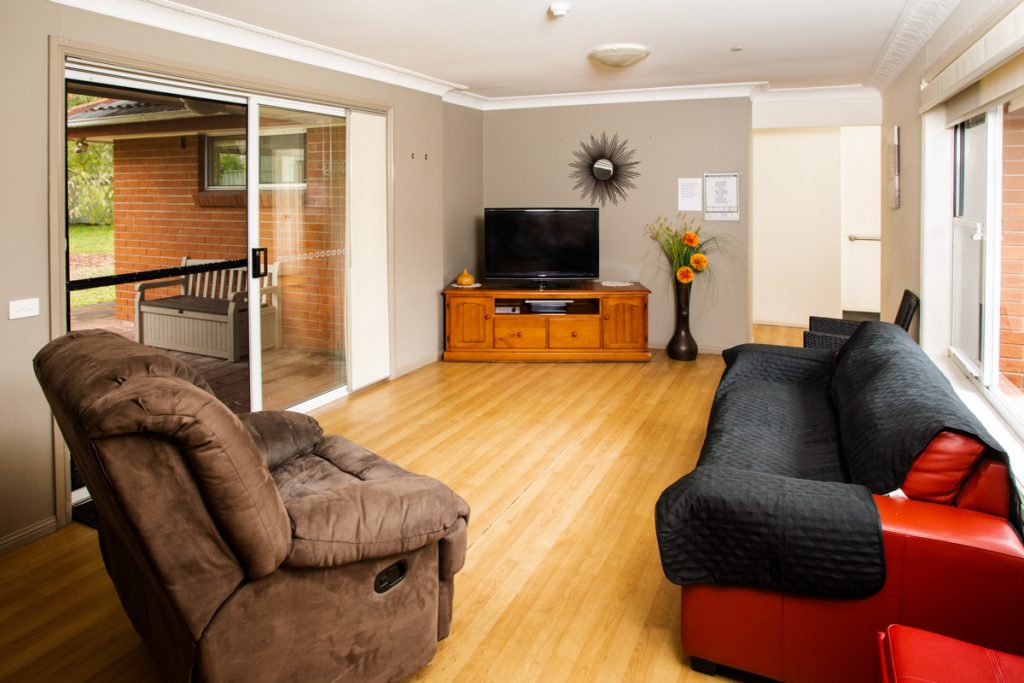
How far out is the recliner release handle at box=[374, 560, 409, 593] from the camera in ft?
6.51

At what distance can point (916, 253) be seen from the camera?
14.9 ft

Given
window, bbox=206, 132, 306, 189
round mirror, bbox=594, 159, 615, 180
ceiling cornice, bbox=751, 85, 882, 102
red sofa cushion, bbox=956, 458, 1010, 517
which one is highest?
ceiling cornice, bbox=751, 85, 882, 102

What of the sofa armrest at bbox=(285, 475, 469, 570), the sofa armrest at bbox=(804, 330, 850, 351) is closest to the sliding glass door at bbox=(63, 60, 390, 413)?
the sofa armrest at bbox=(285, 475, 469, 570)

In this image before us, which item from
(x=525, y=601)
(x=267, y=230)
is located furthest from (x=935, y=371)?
(x=267, y=230)

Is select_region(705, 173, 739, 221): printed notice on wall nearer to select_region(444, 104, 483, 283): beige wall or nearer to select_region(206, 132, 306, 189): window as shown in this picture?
select_region(444, 104, 483, 283): beige wall

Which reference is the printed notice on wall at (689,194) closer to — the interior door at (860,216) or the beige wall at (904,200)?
the beige wall at (904,200)

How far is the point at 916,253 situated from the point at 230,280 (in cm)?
405

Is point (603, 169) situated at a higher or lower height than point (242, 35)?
lower

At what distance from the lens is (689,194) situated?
6703 millimetres

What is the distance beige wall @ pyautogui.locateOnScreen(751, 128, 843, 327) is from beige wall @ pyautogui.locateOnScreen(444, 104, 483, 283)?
3308 millimetres

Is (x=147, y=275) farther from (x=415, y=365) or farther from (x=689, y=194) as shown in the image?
(x=689, y=194)

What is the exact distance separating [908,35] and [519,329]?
3501 mm

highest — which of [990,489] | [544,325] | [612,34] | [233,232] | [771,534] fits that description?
[612,34]

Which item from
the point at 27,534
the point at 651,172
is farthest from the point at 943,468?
the point at 651,172
